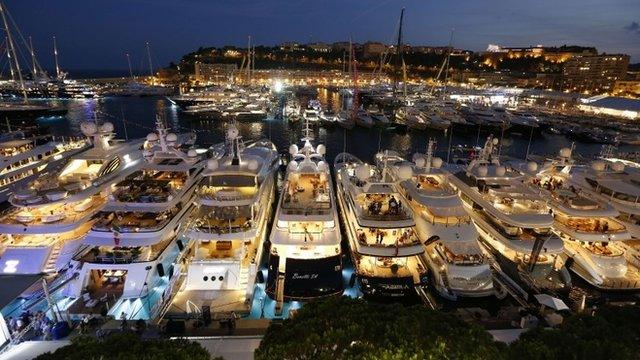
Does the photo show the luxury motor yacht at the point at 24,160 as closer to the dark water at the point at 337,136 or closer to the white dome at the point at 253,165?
the dark water at the point at 337,136

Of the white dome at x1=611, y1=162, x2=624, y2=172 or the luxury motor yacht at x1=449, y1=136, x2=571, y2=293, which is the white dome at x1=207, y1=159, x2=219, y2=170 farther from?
the white dome at x1=611, y1=162, x2=624, y2=172

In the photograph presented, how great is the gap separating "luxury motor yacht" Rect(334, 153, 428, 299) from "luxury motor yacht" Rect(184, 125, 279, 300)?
4.67m

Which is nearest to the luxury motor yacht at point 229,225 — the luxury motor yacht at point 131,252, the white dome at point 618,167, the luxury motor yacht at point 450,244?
the luxury motor yacht at point 131,252

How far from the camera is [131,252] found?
15562 mm

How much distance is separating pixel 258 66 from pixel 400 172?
16475 cm

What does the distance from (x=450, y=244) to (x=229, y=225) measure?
10117mm

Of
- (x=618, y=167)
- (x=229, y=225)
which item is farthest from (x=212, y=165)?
(x=618, y=167)

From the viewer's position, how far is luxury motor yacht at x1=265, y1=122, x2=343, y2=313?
46.4ft

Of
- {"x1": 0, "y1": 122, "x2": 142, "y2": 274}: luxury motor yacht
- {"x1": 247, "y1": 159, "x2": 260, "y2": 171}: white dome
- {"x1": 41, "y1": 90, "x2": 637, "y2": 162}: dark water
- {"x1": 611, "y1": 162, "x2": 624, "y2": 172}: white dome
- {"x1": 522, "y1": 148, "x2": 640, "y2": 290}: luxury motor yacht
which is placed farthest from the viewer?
{"x1": 41, "y1": 90, "x2": 637, "y2": 162}: dark water

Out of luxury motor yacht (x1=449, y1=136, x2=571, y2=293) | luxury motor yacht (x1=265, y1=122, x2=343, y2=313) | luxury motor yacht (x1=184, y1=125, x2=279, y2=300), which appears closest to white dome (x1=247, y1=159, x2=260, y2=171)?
luxury motor yacht (x1=184, y1=125, x2=279, y2=300)

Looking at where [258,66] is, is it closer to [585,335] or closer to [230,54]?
[230,54]

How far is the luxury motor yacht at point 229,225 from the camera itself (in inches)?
576

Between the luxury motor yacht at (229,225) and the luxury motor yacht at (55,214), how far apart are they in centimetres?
541

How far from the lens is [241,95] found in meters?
75.3
